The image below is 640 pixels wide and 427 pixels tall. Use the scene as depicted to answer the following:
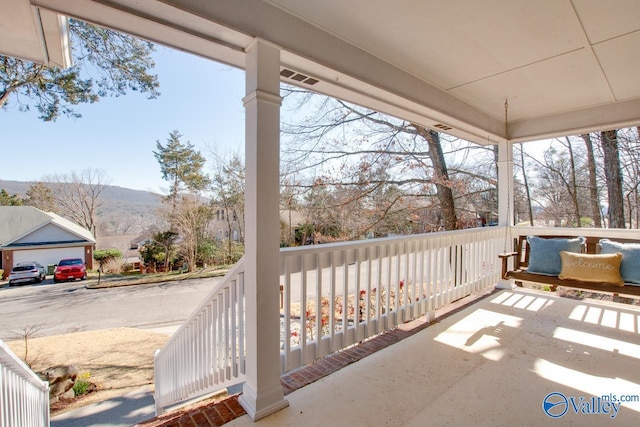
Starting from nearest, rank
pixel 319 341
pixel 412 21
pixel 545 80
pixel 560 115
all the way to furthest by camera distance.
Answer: pixel 412 21, pixel 319 341, pixel 545 80, pixel 560 115

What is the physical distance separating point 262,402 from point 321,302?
28.8 inches

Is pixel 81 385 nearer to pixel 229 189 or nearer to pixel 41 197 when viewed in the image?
pixel 41 197

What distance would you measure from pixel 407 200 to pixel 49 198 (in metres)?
8.97

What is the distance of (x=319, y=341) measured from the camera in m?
2.10

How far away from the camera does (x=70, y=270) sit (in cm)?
819

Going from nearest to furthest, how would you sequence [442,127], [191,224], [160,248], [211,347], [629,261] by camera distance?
[211,347] → [629,261] → [442,127] → [191,224] → [160,248]

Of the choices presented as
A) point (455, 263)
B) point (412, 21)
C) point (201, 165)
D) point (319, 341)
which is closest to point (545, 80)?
point (412, 21)

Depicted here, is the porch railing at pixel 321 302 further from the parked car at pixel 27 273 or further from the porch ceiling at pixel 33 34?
the parked car at pixel 27 273

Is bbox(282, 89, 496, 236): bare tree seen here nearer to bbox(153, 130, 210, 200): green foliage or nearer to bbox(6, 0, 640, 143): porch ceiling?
bbox(6, 0, 640, 143): porch ceiling

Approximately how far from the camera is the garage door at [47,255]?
682cm

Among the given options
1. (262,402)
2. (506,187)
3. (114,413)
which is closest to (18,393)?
(262,402)

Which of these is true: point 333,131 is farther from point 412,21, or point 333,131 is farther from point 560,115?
point 412,21

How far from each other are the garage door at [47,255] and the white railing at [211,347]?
21.6 feet

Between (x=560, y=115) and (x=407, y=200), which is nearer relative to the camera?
(x=560, y=115)
